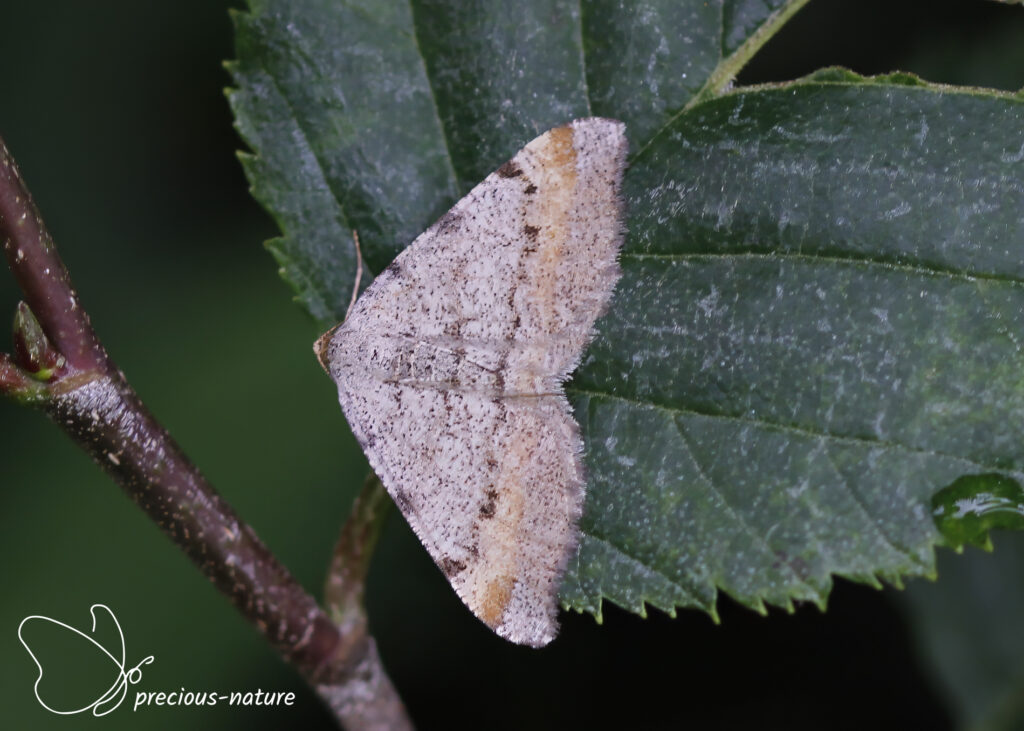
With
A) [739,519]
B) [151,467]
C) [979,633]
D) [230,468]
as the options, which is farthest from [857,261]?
[230,468]

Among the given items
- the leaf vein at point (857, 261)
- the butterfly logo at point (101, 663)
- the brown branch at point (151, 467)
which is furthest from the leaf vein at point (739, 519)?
the butterfly logo at point (101, 663)

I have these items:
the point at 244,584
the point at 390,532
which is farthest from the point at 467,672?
the point at 244,584

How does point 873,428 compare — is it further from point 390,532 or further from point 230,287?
point 230,287

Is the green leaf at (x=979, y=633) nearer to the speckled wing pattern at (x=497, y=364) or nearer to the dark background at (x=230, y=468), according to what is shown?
the dark background at (x=230, y=468)

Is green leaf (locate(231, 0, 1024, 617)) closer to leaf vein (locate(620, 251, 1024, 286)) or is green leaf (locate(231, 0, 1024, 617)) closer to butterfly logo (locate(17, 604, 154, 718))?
leaf vein (locate(620, 251, 1024, 286))

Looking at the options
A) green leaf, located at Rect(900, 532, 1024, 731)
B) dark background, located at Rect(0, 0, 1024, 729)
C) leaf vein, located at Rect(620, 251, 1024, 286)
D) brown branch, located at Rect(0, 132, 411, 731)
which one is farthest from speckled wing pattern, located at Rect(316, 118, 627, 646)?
green leaf, located at Rect(900, 532, 1024, 731)

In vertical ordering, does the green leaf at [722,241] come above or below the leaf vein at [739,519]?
above
